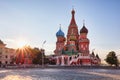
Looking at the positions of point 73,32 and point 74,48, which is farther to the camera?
point 73,32

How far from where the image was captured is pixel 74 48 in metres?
126

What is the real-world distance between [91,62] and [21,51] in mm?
32859

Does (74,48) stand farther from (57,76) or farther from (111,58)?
(57,76)

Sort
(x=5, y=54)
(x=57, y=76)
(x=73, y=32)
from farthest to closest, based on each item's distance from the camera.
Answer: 1. (x=73, y=32)
2. (x=5, y=54)
3. (x=57, y=76)

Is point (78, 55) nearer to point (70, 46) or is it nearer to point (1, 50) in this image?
point (70, 46)

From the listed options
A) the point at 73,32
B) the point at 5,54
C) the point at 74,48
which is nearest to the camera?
the point at 5,54

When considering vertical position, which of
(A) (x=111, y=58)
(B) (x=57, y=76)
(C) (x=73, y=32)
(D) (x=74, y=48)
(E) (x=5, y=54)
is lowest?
(B) (x=57, y=76)

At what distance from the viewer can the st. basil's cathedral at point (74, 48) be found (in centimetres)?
11978

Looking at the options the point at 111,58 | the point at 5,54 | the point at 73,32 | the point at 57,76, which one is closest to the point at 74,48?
the point at 73,32

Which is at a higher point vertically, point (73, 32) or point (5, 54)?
point (73, 32)

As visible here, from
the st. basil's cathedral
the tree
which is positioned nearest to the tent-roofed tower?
the st. basil's cathedral

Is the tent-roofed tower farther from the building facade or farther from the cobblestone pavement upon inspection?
the cobblestone pavement

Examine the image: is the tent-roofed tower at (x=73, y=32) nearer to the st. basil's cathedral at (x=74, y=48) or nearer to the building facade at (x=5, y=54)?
the st. basil's cathedral at (x=74, y=48)

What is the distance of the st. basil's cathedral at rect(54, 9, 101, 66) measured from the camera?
4716 inches
